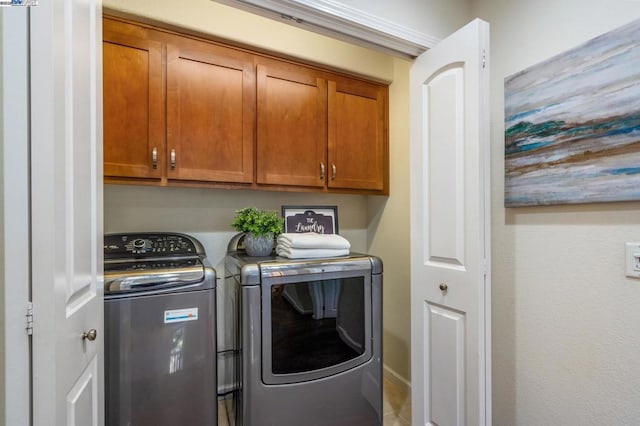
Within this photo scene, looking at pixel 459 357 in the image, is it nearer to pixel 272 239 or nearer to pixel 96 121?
pixel 272 239

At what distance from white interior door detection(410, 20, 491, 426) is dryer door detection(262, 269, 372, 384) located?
0.29 metres

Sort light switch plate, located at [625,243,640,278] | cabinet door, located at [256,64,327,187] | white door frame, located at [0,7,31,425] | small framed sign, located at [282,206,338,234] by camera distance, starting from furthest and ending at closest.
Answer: small framed sign, located at [282,206,338,234], cabinet door, located at [256,64,327,187], light switch plate, located at [625,243,640,278], white door frame, located at [0,7,31,425]

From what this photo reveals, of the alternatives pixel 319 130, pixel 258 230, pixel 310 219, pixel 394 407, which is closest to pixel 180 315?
pixel 258 230

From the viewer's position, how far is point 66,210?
0.71m

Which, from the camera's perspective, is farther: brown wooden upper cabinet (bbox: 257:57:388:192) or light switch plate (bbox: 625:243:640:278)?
brown wooden upper cabinet (bbox: 257:57:388:192)

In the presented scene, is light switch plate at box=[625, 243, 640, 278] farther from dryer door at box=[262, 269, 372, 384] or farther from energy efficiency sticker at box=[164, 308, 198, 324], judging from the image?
energy efficiency sticker at box=[164, 308, 198, 324]

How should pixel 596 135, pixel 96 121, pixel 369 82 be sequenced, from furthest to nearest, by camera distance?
pixel 369 82
pixel 596 135
pixel 96 121

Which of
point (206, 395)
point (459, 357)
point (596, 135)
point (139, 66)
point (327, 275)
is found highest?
point (139, 66)

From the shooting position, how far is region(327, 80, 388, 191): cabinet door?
6.57 feet

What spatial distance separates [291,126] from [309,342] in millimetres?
1241

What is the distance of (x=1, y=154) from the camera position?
565 mm

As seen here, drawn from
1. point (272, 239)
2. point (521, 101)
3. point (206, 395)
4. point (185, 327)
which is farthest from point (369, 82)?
point (206, 395)

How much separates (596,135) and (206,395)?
1859mm

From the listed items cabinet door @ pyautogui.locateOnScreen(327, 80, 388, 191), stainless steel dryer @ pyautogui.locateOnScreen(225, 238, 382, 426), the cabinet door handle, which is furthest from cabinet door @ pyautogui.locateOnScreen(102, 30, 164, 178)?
cabinet door @ pyautogui.locateOnScreen(327, 80, 388, 191)
